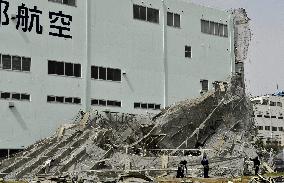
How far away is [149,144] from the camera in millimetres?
36719

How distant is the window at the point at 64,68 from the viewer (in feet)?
122

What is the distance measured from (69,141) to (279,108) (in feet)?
305

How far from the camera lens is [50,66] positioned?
37.1 m

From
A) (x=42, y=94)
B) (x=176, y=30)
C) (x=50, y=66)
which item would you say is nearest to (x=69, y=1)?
(x=50, y=66)

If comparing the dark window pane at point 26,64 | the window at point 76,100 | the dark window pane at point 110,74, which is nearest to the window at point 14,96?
the dark window pane at point 26,64

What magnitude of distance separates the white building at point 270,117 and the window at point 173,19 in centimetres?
6554

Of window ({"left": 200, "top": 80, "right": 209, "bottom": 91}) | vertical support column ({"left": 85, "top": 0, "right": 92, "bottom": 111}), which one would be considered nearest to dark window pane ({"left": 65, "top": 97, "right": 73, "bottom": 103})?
vertical support column ({"left": 85, "top": 0, "right": 92, "bottom": 111})

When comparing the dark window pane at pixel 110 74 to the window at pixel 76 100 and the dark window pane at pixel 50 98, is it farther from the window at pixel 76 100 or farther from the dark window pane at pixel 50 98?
the dark window pane at pixel 50 98

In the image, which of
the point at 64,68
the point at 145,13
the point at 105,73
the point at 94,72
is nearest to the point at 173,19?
the point at 145,13

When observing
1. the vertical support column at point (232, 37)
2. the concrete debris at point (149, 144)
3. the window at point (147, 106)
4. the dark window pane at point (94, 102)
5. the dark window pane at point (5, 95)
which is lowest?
the concrete debris at point (149, 144)

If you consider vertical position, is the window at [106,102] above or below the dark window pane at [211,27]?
below

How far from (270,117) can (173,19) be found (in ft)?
243

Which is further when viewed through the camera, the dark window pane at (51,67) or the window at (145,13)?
the window at (145,13)

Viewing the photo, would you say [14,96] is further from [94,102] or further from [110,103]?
[110,103]
